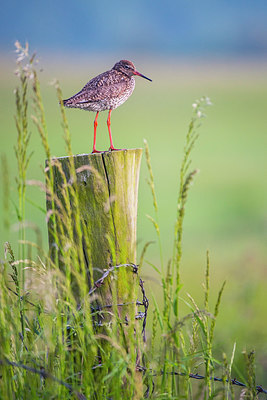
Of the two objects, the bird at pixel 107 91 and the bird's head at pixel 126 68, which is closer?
the bird at pixel 107 91

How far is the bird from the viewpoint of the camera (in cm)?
420

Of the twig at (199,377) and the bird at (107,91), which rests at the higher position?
the bird at (107,91)

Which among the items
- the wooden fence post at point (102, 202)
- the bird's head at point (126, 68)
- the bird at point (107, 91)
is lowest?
the wooden fence post at point (102, 202)

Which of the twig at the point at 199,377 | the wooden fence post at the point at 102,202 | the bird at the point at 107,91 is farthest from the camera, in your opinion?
the bird at the point at 107,91

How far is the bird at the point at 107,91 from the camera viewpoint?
4.20m

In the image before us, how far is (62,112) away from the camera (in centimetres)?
177

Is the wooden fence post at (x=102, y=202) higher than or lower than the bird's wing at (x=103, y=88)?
Result: lower

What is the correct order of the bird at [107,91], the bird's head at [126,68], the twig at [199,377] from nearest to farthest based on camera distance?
the twig at [199,377], the bird at [107,91], the bird's head at [126,68]

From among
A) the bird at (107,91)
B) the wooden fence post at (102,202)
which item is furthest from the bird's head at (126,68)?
the wooden fence post at (102,202)

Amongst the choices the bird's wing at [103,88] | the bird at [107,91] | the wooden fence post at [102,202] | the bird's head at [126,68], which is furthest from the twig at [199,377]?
the bird's head at [126,68]

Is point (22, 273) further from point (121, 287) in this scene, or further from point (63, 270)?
point (121, 287)

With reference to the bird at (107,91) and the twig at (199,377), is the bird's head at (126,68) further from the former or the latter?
the twig at (199,377)

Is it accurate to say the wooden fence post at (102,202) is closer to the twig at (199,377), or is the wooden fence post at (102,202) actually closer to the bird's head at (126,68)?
the twig at (199,377)

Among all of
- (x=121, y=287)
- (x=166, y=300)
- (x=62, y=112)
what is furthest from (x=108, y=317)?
(x=62, y=112)
